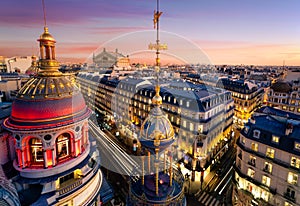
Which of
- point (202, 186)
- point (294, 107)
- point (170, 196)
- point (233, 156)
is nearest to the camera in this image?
point (170, 196)

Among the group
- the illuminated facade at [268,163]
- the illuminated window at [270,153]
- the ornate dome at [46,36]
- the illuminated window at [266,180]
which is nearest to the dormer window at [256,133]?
the illuminated facade at [268,163]

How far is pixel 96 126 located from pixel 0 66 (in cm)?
4491

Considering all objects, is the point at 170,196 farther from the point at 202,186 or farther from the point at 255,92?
the point at 255,92

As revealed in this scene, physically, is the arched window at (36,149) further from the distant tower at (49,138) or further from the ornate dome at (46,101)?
the ornate dome at (46,101)

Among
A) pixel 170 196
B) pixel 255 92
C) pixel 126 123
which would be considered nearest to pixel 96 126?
pixel 126 123

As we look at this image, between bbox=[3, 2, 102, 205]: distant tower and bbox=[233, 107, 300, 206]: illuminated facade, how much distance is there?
80.9ft

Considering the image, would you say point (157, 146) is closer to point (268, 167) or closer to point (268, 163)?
point (268, 163)

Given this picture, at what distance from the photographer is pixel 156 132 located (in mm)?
10031

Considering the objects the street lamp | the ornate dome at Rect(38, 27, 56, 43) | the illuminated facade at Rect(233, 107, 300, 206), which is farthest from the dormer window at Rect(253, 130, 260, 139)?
→ the ornate dome at Rect(38, 27, 56, 43)

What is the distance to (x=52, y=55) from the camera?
18609 millimetres

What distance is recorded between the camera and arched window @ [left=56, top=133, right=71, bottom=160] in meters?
17.2

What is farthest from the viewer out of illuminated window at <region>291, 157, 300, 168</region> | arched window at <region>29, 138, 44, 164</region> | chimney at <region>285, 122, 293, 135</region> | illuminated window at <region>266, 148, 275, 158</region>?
illuminated window at <region>266, 148, 275, 158</region>

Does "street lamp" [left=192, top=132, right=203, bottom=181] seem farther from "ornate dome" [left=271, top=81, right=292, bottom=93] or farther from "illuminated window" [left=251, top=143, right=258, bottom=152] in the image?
"ornate dome" [left=271, top=81, right=292, bottom=93]

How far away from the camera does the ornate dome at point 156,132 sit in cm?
1002
